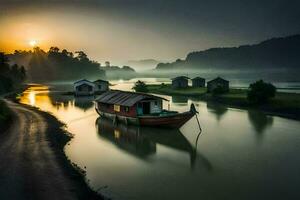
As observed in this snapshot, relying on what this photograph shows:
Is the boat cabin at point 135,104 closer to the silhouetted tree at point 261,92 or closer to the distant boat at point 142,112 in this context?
the distant boat at point 142,112

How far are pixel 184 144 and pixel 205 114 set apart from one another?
23628 millimetres

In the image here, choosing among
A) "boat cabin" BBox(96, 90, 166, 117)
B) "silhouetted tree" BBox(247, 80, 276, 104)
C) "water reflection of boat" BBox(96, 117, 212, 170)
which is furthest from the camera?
"silhouetted tree" BBox(247, 80, 276, 104)

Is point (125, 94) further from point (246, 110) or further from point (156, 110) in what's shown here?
point (246, 110)

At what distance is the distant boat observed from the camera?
42188mm

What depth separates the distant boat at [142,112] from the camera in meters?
42.2

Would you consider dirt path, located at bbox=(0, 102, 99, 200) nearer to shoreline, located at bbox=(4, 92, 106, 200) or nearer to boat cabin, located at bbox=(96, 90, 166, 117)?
shoreline, located at bbox=(4, 92, 106, 200)

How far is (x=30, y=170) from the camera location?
947 inches

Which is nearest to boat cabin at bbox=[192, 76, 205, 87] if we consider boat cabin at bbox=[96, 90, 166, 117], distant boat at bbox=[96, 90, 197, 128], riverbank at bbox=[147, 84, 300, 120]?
riverbank at bbox=[147, 84, 300, 120]

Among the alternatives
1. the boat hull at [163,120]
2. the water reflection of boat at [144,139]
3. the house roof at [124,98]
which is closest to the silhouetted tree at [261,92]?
the boat hull at [163,120]

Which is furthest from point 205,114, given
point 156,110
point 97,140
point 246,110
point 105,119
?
point 97,140

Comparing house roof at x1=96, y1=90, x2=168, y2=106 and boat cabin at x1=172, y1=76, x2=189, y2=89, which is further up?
boat cabin at x1=172, y1=76, x2=189, y2=89

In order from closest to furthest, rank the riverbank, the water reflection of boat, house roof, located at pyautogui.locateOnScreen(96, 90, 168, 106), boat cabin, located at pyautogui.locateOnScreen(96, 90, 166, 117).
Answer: the water reflection of boat < boat cabin, located at pyautogui.locateOnScreen(96, 90, 166, 117) < house roof, located at pyautogui.locateOnScreen(96, 90, 168, 106) < the riverbank

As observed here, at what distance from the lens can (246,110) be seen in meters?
63.6

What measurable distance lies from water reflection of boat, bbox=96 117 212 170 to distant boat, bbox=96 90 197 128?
1.13 m
